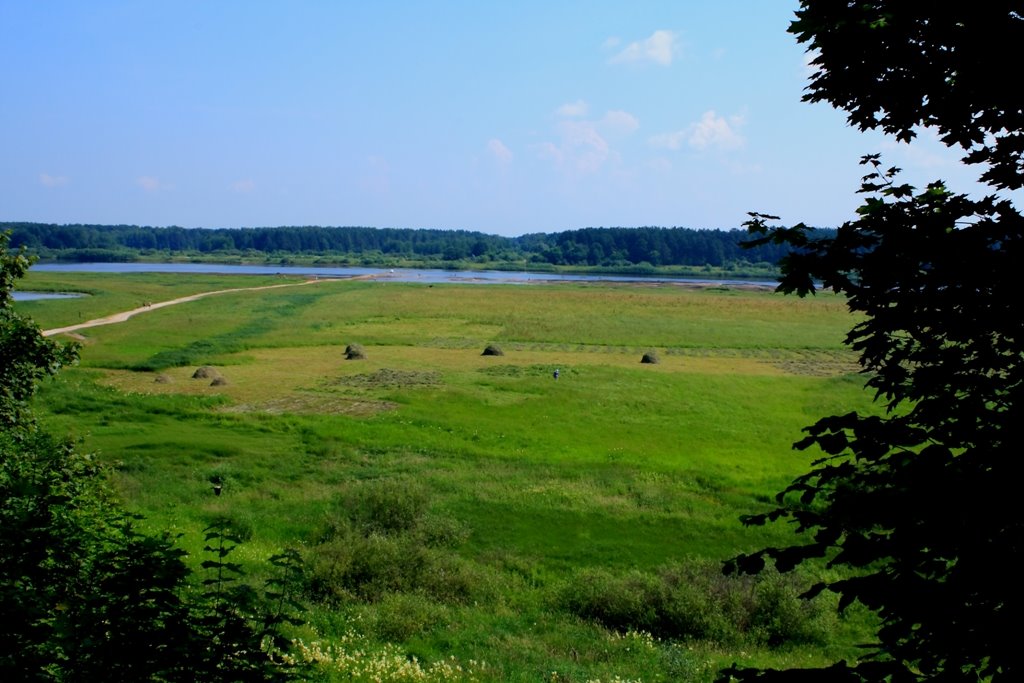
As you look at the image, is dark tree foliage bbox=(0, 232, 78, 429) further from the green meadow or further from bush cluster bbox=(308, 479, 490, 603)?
bush cluster bbox=(308, 479, 490, 603)

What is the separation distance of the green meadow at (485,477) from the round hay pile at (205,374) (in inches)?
28.3

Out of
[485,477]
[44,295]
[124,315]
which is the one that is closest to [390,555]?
[485,477]

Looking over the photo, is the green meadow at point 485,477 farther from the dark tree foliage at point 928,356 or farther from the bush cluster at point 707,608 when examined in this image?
the dark tree foliage at point 928,356

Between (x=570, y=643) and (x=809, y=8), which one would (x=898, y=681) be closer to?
(x=809, y=8)

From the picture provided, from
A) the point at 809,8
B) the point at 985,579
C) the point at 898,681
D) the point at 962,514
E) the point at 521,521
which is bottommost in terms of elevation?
the point at 521,521

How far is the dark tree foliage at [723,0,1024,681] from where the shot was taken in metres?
4.82

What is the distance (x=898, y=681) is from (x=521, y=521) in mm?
21689

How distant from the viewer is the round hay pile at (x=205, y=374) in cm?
5182

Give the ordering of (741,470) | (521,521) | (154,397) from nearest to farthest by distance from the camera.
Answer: (521,521)
(741,470)
(154,397)

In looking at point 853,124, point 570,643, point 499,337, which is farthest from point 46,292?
point 853,124

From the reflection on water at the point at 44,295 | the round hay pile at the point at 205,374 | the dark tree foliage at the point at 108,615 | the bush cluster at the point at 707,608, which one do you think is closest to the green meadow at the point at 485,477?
the bush cluster at the point at 707,608

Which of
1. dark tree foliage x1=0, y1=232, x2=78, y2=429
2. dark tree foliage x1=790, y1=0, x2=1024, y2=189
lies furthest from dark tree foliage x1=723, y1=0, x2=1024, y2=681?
dark tree foliage x1=0, y1=232, x2=78, y2=429

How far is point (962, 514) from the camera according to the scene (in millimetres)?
4910

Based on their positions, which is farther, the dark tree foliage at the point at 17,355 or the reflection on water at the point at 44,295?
the reflection on water at the point at 44,295
